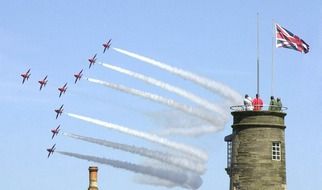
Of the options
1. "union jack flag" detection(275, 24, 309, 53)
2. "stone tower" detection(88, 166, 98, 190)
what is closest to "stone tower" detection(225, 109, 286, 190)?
"union jack flag" detection(275, 24, 309, 53)

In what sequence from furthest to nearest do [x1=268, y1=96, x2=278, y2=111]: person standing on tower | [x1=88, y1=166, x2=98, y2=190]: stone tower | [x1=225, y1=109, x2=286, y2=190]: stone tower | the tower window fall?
[x1=88, y1=166, x2=98, y2=190]: stone tower, [x1=268, y1=96, x2=278, y2=111]: person standing on tower, the tower window, [x1=225, y1=109, x2=286, y2=190]: stone tower

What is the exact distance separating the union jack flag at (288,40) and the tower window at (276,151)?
27.4 feet

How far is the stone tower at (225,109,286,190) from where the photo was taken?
7962 centimetres

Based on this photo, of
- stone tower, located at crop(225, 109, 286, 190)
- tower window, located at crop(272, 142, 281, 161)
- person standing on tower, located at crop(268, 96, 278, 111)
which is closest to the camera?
stone tower, located at crop(225, 109, 286, 190)

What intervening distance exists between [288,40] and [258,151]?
9.98 metres

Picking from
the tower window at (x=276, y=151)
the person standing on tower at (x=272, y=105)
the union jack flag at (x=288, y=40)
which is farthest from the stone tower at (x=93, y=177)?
the union jack flag at (x=288, y=40)

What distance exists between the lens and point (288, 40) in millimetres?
82688

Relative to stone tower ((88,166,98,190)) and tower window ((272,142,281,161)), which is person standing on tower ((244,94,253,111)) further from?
stone tower ((88,166,98,190))

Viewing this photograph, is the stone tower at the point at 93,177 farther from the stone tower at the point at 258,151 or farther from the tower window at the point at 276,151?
the tower window at the point at 276,151

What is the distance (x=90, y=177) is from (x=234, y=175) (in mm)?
17876

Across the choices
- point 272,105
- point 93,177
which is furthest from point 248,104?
point 93,177

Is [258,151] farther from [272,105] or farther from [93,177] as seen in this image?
[93,177]

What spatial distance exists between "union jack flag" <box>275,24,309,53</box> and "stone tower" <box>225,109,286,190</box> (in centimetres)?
578

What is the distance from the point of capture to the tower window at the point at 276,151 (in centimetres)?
8038
